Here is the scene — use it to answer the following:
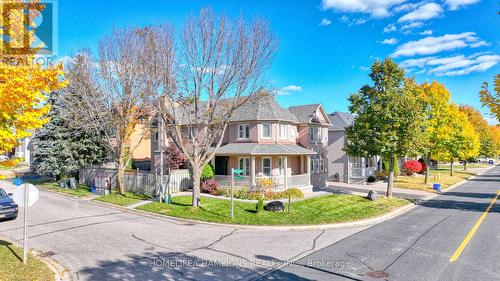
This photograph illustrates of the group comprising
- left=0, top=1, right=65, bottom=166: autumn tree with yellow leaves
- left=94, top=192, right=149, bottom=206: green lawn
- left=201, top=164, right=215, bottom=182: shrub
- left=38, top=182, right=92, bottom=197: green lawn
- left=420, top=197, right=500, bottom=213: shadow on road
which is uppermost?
left=0, top=1, right=65, bottom=166: autumn tree with yellow leaves

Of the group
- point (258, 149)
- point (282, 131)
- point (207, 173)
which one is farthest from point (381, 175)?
point (207, 173)

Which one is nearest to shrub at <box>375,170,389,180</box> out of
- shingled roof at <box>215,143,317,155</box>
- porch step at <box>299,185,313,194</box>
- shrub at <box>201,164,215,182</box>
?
shingled roof at <box>215,143,317,155</box>

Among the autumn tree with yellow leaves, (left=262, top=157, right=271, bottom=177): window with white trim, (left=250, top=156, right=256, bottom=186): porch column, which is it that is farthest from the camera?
(left=262, top=157, right=271, bottom=177): window with white trim

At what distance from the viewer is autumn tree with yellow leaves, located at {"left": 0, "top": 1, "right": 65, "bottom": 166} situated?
7.34 m

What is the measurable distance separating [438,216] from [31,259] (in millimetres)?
20334

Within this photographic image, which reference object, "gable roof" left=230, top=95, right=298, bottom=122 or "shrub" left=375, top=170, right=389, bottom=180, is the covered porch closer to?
"gable roof" left=230, top=95, right=298, bottom=122

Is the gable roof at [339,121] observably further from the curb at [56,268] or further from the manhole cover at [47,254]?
the curb at [56,268]

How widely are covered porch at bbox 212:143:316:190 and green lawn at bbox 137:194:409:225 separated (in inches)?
136

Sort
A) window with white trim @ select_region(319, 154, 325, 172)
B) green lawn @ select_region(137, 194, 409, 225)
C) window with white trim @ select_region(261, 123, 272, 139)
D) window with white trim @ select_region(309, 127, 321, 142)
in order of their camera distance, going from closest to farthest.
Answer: green lawn @ select_region(137, 194, 409, 225) → window with white trim @ select_region(261, 123, 272, 139) → window with white trim @ select_region(309, 127, 321, 142) → window with white trim @ select_region(319, 154, 325, 172)

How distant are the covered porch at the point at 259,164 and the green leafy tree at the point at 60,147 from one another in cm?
1208

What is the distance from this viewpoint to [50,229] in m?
15.8

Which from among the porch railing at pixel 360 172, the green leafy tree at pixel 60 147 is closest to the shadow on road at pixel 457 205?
the porch railing at pixel 360 172

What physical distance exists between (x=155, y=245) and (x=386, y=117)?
18.5m

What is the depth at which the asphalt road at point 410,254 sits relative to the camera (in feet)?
33.8
